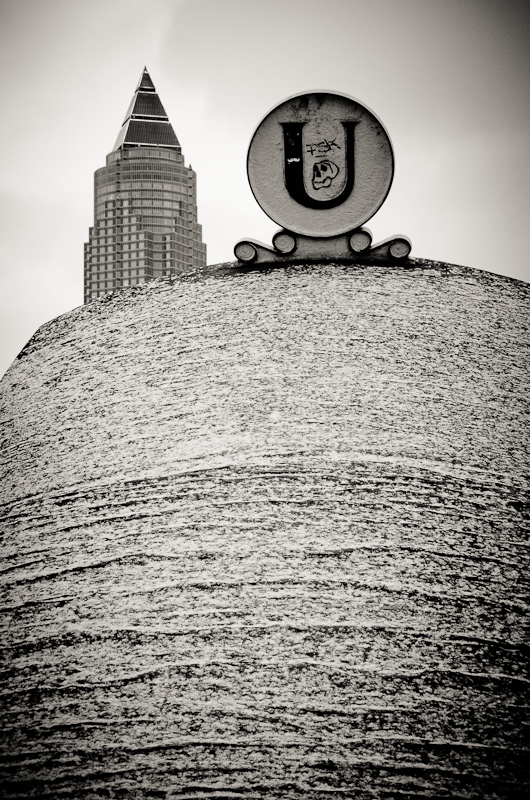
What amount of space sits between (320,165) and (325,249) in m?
0.63

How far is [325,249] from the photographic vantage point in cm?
600

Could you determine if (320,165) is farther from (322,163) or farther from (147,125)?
(147,125)

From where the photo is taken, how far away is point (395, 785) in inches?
150

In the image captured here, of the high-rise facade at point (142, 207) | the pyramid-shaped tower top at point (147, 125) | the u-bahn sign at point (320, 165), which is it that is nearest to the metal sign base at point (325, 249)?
the u-bahn sign at point (320, 165)

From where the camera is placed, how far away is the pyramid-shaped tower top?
43.0m

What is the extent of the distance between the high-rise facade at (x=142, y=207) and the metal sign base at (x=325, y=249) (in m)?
32.8

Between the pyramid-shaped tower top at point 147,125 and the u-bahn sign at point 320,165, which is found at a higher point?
the pyramid-shaped tower top at point 147,125

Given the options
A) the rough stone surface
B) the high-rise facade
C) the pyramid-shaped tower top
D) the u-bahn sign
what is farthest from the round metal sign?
the pyramid-shaped tower top

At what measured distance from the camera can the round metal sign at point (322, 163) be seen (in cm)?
582

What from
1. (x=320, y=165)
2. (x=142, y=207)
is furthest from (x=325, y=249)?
(x=142, y=207)

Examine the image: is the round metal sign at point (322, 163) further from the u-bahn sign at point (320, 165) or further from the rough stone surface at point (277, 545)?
the rough stone surface at point (277, 545)

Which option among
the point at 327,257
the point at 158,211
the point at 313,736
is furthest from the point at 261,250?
the point at 158,211

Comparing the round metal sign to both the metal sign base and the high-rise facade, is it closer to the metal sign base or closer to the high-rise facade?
the metal sign base

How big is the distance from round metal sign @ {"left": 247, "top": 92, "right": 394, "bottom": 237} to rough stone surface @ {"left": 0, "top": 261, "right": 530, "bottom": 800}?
45cm
